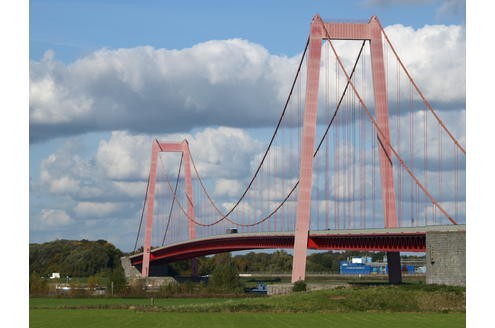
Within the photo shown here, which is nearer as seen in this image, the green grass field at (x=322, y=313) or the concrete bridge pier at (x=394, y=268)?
the green grass field at (x=322, y=313)

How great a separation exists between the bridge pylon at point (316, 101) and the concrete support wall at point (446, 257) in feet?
50.4

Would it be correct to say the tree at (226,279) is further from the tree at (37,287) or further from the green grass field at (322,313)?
the green grass field at (322,313)

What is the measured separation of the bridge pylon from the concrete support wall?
15371mm

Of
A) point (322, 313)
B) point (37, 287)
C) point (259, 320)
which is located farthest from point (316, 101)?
point (37, 287)

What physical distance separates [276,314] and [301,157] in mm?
32267

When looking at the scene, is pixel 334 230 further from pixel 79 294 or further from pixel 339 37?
pixel 79 294

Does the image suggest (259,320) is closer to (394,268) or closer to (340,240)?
(394,268)

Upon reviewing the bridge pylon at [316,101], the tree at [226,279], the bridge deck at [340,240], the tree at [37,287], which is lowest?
the tree at [37,287]

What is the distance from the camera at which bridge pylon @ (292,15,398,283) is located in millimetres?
101438

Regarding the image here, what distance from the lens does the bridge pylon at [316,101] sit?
10144cm

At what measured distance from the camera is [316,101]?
102938mm

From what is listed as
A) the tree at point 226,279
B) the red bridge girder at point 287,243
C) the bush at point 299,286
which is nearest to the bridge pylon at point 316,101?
the bush at point 299,286
